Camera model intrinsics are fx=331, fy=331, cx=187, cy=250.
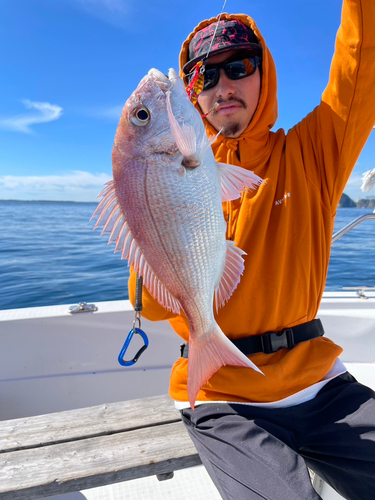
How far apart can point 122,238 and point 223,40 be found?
118 centimetres

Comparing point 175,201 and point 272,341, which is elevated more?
point 175,201

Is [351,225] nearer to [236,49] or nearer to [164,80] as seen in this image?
[236,49]

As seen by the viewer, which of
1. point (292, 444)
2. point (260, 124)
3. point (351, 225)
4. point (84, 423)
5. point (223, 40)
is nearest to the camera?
point (292, 444)

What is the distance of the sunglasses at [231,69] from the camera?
170 centimetres

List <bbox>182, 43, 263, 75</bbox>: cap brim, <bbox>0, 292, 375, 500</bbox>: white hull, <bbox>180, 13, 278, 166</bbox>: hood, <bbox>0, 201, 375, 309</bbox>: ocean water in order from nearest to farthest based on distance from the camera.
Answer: <bbox>182, 43, 263, 75</bbox>: cap brim, <bbox>180, 13, 278, 166</bbox>: hood, <bbox>0, 292, 375, 500</bbox>: white hull, <bbox>0, 201, 375, 309</bbox>: ocean water

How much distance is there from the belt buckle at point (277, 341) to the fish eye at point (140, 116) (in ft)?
3.50

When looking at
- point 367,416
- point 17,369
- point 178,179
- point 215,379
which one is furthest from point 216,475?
point 17,369

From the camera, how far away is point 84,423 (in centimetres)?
190

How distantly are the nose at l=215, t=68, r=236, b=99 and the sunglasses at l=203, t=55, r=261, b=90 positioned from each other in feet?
0.05

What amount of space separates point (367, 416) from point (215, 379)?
662 mm

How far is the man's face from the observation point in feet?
5.60

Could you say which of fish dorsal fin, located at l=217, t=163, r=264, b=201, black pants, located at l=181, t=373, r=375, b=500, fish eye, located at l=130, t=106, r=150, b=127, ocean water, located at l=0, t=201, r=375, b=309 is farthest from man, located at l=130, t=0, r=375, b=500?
ocean water, located at l=0, t=201, r=375, b=309

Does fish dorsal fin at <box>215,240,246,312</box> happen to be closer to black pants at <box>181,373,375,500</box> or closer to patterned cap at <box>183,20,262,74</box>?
black pants at <box>181,373,375,500</box>

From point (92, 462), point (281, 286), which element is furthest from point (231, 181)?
point (92, 462)
